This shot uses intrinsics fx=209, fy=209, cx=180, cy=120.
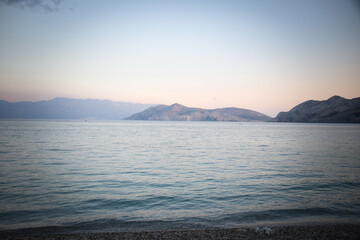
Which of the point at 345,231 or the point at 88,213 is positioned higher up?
the point at 345,231

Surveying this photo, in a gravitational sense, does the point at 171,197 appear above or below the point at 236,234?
below

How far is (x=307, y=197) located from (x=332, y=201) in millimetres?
1276

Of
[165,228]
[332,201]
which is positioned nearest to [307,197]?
[332,201]

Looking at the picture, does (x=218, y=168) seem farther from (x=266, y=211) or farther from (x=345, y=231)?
(x=345, y=231)

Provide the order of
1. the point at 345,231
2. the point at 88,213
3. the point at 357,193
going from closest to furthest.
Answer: the point at 345,231
the point at 88,213
the point at 357,193

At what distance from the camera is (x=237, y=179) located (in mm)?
17797

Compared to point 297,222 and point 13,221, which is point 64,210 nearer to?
point 13,221

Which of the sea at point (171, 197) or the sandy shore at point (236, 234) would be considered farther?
the sea at point (171, 197)

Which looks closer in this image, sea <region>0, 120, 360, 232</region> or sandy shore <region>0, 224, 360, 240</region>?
sandy shore <region>0, 224, 360, 240</region>

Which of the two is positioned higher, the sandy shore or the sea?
the sandy shore

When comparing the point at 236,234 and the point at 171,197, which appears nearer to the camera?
the point at 236,234

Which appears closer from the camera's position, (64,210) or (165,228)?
(165,228)

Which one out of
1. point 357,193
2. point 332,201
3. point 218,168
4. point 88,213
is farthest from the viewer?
point 218,168

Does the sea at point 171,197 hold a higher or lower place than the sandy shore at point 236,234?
lower
